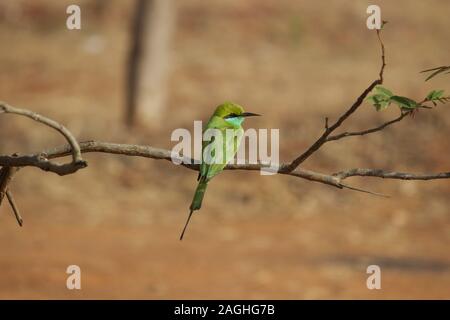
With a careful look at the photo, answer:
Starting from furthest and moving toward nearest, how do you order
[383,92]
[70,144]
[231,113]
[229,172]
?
[229,172], [231,113], [383,92], [70,144]

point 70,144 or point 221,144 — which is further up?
point 221,144

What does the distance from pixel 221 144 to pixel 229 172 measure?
1067cm

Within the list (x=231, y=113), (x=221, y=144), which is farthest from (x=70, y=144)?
(x=231, y=113)

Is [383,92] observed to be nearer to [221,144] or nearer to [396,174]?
[396,174]

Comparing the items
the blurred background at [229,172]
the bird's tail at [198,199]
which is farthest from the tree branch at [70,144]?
the blurred background at [229,172]

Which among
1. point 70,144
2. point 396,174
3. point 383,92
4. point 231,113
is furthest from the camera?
point 231,113

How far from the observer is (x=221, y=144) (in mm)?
4566

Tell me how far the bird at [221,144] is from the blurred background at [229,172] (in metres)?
5.56

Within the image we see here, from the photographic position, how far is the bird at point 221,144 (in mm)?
4285

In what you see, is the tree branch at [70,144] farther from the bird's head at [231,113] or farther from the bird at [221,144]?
the bird's head at [231,113]

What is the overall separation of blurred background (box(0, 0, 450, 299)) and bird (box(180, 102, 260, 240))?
18.2ft

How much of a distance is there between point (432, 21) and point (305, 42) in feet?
10.8

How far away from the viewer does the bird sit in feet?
14.1

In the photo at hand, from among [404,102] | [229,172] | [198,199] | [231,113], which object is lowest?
[198,199]
